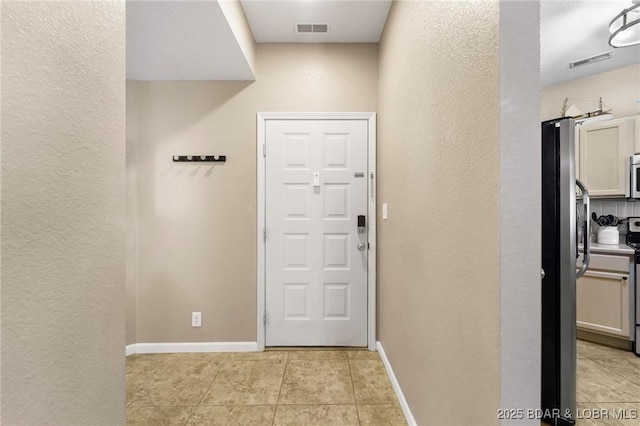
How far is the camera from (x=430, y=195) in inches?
53.8

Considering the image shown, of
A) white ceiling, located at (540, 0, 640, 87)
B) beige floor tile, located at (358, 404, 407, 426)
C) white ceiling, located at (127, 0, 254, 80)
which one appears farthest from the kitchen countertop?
white ceiling, located at (127, 0, 254, 80)

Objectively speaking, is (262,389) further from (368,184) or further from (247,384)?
(368,184)

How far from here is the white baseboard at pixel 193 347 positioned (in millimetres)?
2564

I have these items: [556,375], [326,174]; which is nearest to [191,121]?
[326,174]

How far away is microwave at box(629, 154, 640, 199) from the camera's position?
267 centimetres

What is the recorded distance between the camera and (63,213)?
727 mm

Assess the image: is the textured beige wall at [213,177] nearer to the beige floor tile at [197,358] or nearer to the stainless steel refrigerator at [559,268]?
the beige floor tile at [197,358]

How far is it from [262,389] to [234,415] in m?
0.28

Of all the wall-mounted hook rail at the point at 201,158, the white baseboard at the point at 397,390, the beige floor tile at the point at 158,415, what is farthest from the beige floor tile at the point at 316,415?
the wall-mounted hook rail at the point at 201,158

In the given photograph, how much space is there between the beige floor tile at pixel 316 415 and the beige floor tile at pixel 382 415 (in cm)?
5

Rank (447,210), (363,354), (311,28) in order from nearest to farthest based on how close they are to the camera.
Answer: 1. (447,210)
2. (311,28)
3. (363,354)

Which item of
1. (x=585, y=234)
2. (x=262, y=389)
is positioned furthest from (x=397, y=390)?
(x=585, y=234)

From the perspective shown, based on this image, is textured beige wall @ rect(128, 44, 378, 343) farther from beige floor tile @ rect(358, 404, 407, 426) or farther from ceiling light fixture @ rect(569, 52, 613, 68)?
ceiling light fixture @ rect(569, 52, 613, 68)

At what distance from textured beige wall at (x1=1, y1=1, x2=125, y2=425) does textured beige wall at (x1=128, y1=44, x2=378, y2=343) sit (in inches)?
65.0
